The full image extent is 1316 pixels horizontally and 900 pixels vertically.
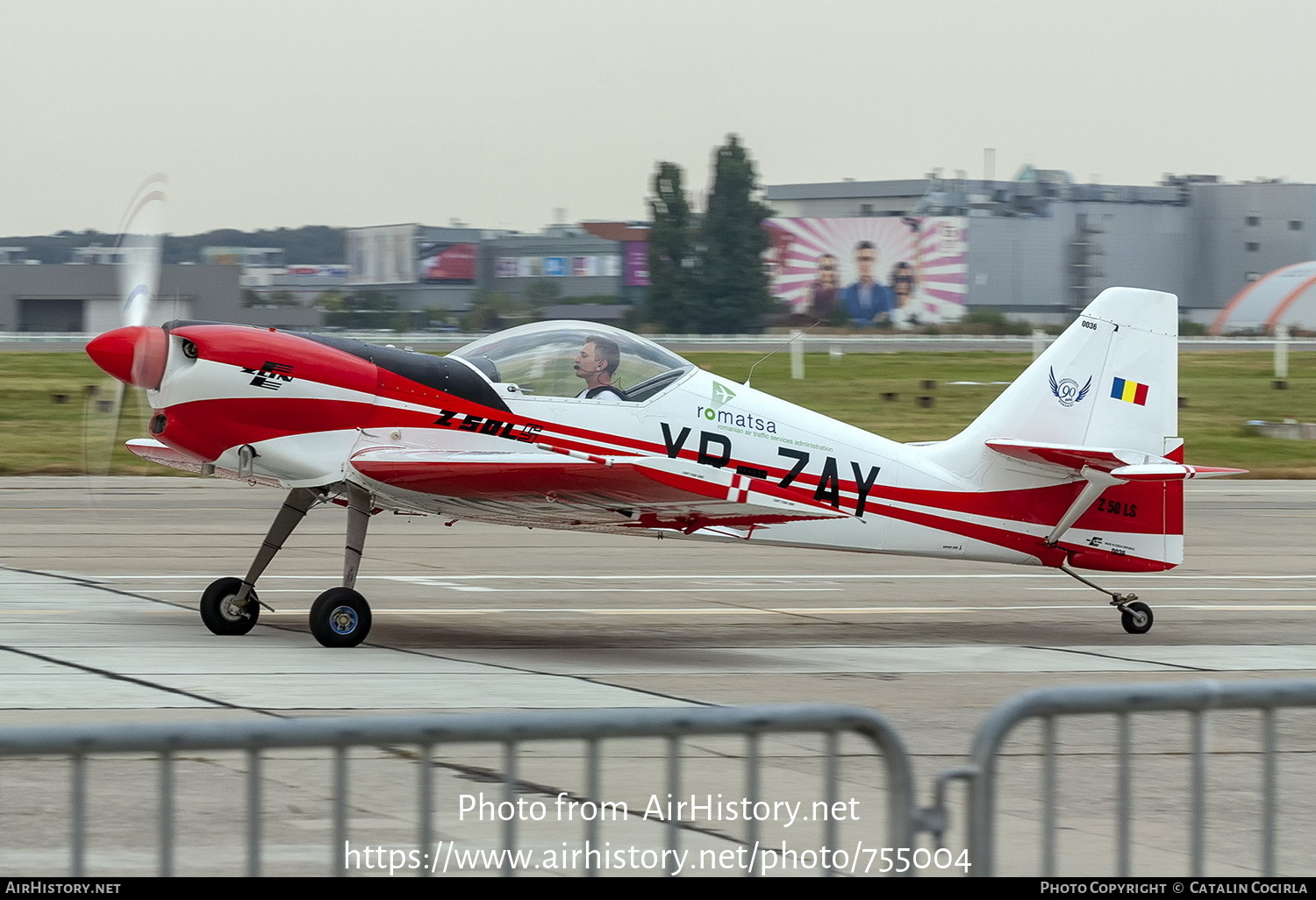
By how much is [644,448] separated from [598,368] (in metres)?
0.67

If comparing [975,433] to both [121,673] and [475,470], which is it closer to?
[475,470]

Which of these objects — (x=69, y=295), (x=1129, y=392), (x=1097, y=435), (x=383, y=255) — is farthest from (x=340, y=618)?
(x=383, y=255)

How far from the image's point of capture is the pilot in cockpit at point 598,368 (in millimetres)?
11250

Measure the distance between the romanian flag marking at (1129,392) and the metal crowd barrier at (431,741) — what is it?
9.21 m

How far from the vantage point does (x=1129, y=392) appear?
12.8m

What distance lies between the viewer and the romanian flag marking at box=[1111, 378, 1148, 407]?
12766 mm

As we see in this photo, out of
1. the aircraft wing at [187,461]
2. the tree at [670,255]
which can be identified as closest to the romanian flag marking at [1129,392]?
the aircraft wing at [187,461]

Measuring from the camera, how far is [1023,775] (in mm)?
6512

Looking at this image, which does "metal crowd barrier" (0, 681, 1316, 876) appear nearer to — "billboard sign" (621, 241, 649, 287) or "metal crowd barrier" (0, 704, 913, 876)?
"metal crowd barrier" (0, 704, 913, 876)

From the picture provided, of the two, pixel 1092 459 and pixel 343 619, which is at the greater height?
pixel 1092 459

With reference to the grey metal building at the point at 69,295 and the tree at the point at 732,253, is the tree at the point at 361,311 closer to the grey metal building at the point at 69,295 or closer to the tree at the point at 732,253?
the grey metal building at the point at 69,295

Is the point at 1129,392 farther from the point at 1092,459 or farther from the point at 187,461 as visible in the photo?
the point at 187,461

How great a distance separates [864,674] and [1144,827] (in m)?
4.28

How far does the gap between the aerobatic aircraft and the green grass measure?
1158 centimetres
